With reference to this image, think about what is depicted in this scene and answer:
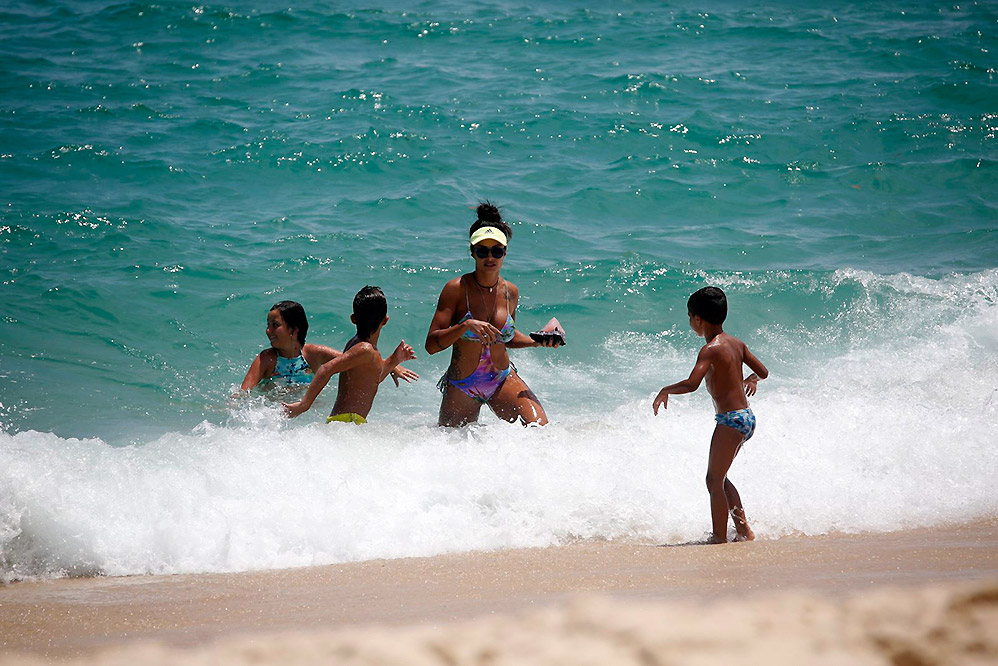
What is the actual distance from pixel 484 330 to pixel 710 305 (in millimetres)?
1532

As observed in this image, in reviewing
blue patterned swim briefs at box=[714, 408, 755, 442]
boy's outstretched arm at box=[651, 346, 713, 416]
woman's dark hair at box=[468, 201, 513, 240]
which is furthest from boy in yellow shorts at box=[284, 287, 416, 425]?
blue patterned swim briefs at box=[714, 408, 755, 442]

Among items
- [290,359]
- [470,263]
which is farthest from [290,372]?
[470,263]

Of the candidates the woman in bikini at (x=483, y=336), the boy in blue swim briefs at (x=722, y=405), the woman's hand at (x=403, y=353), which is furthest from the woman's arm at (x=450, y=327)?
the boy in blue swim briefs at (x=722, y=405)

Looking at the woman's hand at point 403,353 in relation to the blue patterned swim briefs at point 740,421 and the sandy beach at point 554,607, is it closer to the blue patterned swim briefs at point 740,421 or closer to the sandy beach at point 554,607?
the sandy beach at point 554,607

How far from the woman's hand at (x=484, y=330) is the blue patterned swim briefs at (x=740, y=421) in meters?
1.62

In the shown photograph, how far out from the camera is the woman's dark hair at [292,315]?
6598 millimetres

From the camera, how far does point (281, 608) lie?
399 centimetres

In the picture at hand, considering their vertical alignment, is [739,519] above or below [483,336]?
below

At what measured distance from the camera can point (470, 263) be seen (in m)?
10.5

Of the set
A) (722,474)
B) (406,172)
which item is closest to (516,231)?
(406,172)

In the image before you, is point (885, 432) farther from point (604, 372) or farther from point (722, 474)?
point (604, 372)

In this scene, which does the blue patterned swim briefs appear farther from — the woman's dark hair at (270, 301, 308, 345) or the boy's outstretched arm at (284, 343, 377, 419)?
the woman's dark hair at (270, 301, 308, 345)

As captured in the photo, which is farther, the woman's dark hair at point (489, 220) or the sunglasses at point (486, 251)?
the woman's dark hair at point (489, 220)

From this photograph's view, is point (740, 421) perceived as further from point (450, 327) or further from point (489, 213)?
point (489, 213)
